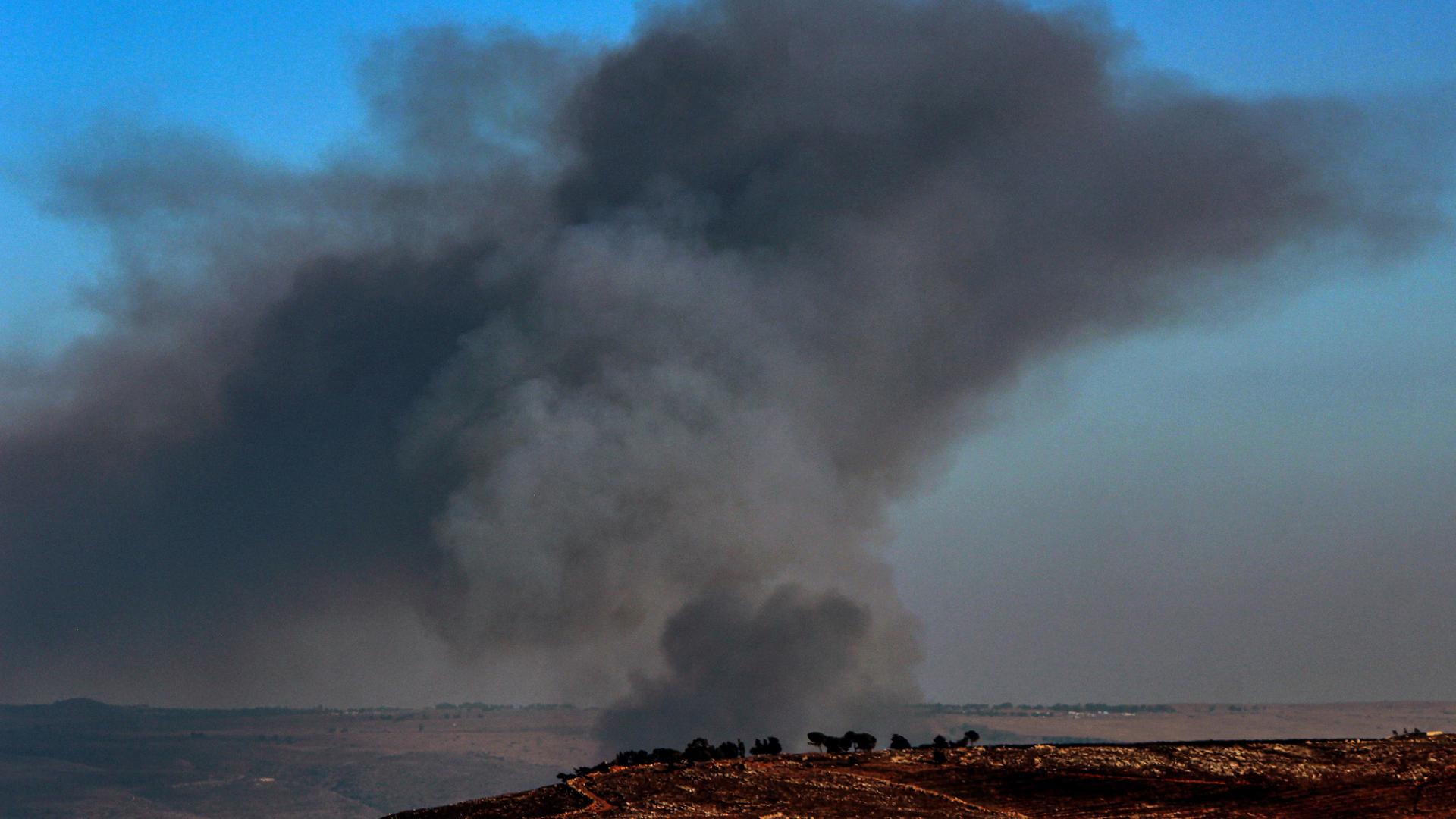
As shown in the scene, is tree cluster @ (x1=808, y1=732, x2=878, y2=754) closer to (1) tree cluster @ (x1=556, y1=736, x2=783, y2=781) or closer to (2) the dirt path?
(1) tree cluster @ (x1=556, y1=736, x2=783, y2=781)

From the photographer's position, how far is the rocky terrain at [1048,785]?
47.8 meters

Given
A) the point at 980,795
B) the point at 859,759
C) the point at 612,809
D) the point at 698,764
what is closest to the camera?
the point at 612,809

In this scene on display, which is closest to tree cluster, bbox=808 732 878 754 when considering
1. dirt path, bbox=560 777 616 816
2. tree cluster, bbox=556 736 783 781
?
tree cluster, bbox=556 736 783 781

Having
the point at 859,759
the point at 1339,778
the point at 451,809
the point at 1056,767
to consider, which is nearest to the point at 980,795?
the point at 1056,767

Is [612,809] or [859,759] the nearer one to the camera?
[612,809]

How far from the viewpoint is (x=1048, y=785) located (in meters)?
52.2

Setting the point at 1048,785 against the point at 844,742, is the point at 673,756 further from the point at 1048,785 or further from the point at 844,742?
the point at 1048,785

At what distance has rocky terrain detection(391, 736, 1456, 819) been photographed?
47.8 m

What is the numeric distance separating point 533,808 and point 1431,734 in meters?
38.0

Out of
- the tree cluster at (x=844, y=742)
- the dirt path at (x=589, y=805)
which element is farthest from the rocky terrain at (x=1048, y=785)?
the tree cluster at (x=844, y=742)

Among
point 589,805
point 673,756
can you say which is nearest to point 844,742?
point 673,756

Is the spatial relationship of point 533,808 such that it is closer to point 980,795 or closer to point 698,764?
point 698,764

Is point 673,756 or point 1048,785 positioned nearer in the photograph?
point 1048,785

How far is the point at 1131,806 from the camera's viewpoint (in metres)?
49.0
